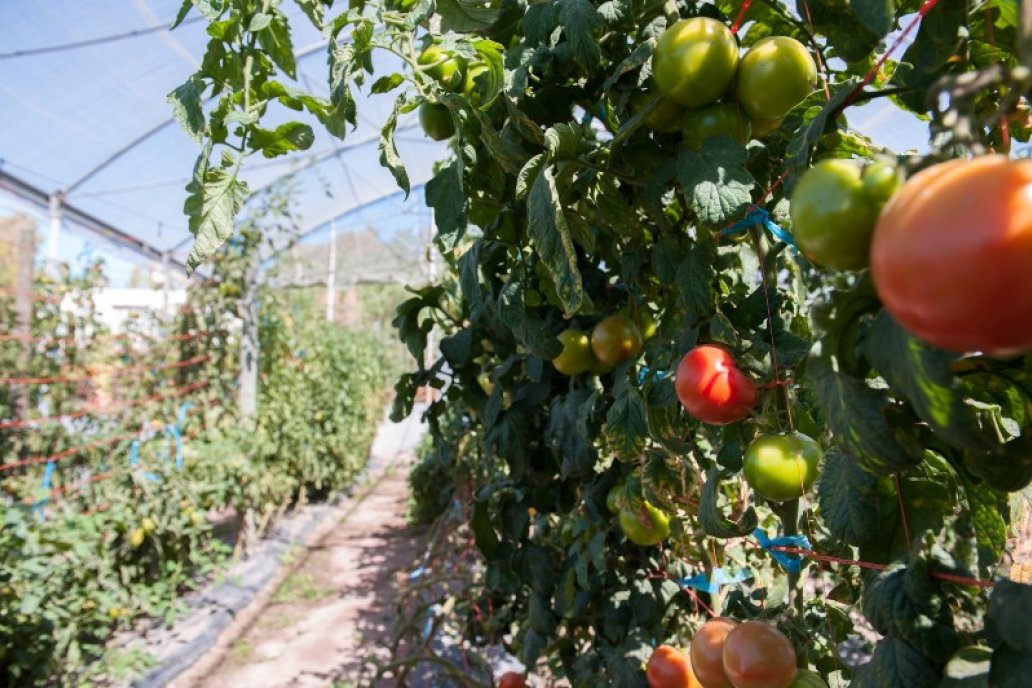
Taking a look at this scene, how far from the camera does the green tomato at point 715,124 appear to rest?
2.13 ft

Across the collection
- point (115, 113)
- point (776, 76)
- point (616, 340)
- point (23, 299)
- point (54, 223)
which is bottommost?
point (616, 340)

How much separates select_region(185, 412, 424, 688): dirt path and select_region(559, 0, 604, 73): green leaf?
2.36 meters

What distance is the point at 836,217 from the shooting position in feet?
1.17

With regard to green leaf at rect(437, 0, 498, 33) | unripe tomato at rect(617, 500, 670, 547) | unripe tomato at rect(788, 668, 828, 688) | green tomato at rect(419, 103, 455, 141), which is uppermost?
green leaf at rect(437, 0, 498, 33)

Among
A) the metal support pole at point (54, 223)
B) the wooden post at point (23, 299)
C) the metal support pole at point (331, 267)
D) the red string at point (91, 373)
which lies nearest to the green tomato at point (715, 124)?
the red string at point (91, 373)

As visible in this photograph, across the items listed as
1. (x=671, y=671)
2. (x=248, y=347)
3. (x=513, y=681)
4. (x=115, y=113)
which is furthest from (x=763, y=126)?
(x=115, y=113)

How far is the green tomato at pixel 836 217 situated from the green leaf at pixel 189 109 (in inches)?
26.0

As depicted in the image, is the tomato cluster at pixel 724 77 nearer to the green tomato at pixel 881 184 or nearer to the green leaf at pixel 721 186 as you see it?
the green leaf at pixel 721 186

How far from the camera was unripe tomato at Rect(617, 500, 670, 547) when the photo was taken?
0.97 meters

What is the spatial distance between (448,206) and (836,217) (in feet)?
1.90

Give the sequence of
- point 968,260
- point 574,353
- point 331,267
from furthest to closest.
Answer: point 331,267
point 574,353
point 968,260

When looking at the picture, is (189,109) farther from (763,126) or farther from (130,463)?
(130,463)

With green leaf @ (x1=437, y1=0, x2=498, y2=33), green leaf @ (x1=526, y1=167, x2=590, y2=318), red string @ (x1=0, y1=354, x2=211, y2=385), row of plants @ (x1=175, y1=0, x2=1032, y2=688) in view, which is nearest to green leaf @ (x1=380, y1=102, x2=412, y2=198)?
row of plants @ (x1=175, y1=0, x2=1032, y2=688)

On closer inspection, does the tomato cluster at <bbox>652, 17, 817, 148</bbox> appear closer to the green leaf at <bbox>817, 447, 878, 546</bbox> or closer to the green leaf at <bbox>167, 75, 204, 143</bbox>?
the green leaf at <bbox>817, 447, 878, 546</bbox>
